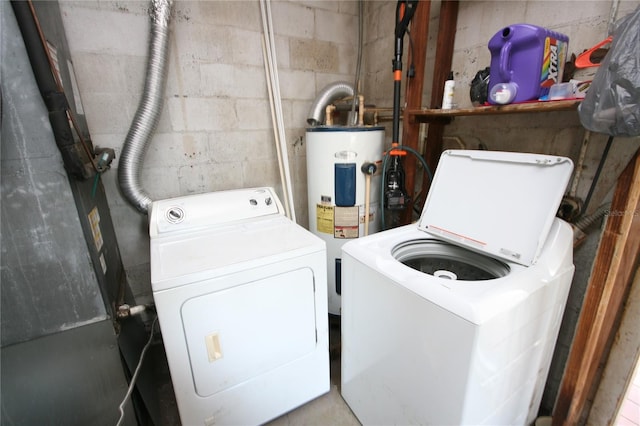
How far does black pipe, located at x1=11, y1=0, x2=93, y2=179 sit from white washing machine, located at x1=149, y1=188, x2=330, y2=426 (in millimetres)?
448

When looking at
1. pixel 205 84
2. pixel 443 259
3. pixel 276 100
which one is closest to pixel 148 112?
pixel 205 84

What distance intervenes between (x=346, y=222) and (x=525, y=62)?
1.13 metres

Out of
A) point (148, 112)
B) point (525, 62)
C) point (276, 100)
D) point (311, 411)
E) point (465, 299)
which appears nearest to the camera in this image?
point (465, 299)

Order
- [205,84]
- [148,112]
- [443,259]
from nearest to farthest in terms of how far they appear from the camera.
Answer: [443,259]
[148,112]
[205,84]

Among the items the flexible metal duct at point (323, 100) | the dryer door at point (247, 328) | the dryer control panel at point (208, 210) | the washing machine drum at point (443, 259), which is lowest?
the dryer door at point (247, 328)

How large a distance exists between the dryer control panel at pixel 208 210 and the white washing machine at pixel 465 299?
0.67m

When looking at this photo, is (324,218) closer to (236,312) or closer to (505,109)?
(236,312)

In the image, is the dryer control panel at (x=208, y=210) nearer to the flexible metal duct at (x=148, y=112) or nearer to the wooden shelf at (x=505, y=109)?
the flexible metal duct at (x=148, y=112)

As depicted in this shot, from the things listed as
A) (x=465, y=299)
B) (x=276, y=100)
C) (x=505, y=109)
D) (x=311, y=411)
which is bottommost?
(x=311, y=411)

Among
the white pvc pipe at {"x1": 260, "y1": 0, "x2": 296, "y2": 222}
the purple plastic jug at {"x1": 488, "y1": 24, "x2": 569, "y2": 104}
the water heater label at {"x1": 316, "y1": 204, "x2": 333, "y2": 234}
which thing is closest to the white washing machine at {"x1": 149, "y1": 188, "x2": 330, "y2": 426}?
the water heater label at {"x1": 316, "y1": 204, "x2": 333, "y2": 234}

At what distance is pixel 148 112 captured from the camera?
1.57 metres

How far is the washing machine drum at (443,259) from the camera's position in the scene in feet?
4.08

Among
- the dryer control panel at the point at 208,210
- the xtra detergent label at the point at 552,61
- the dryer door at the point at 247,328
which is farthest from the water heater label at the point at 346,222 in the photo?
the xtra detergent label at the point at 552,61

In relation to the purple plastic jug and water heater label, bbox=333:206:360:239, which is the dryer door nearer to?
water heater label, bbox=333:206:360:239
